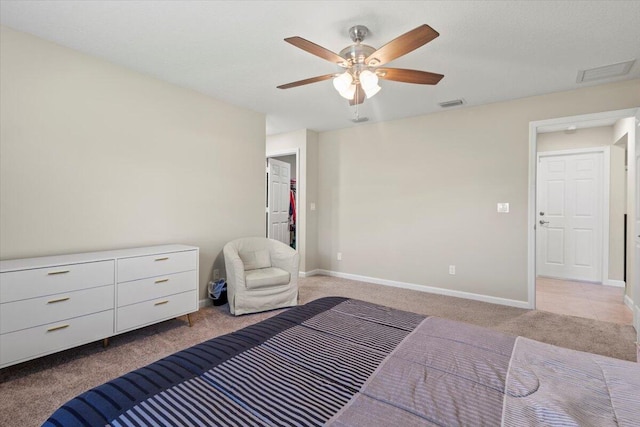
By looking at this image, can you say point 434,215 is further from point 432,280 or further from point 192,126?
point 192,126

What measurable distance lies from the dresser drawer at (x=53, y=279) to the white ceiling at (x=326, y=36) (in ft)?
5.74

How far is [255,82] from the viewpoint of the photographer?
10.6 ft

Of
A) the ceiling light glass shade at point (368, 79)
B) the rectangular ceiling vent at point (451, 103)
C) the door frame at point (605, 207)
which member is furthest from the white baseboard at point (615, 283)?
the ceiling light glass shade at point (368, 79)

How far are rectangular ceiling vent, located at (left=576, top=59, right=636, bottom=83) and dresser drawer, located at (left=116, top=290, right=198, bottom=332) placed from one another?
4.26m

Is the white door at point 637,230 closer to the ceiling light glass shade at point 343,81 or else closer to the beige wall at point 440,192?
the beige wall at point 440,192

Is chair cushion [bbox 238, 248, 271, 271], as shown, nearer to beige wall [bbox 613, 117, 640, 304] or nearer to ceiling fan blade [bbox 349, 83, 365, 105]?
ceiling fan blade [bbox 349, 83, 365, 105]

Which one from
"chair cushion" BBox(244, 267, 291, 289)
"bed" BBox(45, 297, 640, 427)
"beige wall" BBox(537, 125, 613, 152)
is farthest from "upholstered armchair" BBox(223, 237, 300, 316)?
"beige wall" BBox(537, 125, 613, 152)

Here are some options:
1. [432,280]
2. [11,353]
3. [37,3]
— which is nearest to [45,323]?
[11,353]

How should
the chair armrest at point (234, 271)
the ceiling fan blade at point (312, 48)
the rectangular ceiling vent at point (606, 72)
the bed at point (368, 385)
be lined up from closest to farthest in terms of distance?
the bed at point (368, 385) → the ceiling fan blade at point (312, 48) → the rectangular ceiling vent at point (606, 72) → the chair armrest at point (234, 271)

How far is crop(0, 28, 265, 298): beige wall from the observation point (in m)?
2.36

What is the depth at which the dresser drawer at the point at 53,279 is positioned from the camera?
2006 mm

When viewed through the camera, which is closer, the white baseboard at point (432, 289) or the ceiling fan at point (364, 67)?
the ceiling fan at point (364, 67)

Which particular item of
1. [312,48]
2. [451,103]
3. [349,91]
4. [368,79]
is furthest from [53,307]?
[451,103]

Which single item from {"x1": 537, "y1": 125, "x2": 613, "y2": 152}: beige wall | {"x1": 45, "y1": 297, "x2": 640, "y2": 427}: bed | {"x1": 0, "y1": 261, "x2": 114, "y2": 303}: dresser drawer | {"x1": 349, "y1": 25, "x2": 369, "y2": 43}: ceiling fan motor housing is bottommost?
{"x1": 45, "y1": 297, "x2": 640, "y2": 427}: bed
